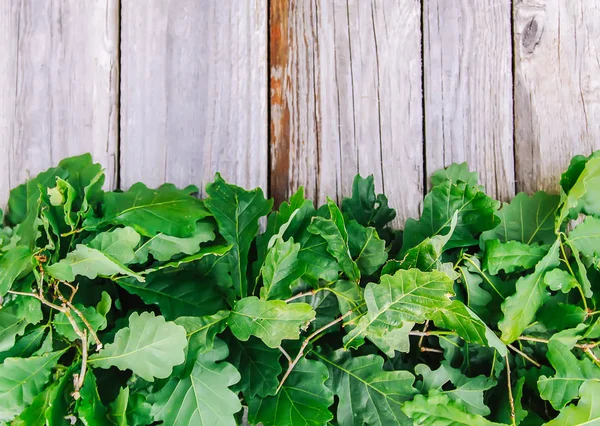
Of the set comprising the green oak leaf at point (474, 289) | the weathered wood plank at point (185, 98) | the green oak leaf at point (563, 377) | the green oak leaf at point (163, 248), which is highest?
the weathered wood plank at point (185, 98)

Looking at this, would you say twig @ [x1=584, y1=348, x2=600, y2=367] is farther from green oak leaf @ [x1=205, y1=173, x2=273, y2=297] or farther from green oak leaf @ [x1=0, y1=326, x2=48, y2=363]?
green oak leaf @ [x1=0, y1=326, x2=48, y2=363]

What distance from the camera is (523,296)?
90 cm

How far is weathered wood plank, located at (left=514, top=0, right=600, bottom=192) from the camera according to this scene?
1.08m

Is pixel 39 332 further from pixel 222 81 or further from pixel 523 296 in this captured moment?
pixel 523 296

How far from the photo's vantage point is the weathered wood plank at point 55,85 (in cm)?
100

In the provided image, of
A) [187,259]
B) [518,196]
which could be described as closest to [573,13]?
[518,196]

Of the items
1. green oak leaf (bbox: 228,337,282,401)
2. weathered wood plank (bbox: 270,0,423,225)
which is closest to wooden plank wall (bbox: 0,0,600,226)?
weathered wood plank (bbox: 270,0,423,225)

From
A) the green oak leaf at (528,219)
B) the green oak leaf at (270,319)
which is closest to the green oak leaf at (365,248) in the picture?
the green oak leaf at (270,319)

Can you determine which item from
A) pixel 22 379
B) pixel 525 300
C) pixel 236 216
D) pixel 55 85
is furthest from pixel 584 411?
pixel 55 85

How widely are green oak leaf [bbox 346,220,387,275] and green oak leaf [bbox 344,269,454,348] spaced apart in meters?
0.08

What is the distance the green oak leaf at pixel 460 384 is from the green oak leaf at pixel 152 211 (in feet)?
1.53

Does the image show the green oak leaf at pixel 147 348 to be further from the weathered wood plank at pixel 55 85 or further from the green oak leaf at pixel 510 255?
the green oak leaf at pixel 510 255

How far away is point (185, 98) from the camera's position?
40.3 inches

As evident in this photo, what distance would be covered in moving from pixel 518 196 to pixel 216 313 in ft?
1.95
